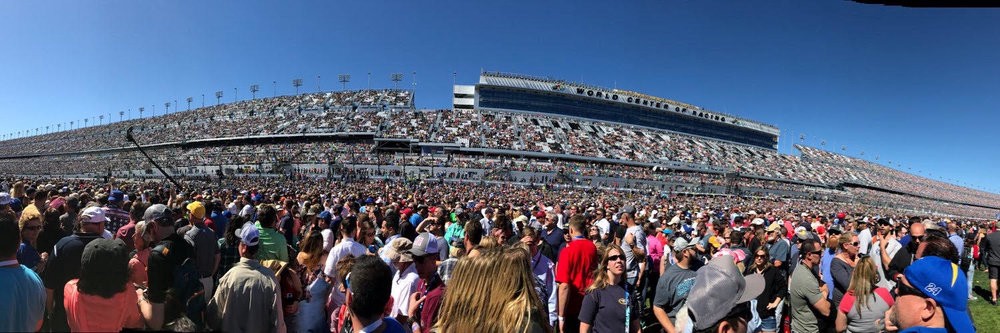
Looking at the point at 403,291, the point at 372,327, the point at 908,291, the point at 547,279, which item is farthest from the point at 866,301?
the point at 372,327

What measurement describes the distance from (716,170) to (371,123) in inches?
2119

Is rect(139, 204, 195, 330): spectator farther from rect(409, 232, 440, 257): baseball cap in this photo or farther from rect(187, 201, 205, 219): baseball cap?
rect(409, 232, 440, 257): baseball cap

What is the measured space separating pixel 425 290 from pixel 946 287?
10.4 ft

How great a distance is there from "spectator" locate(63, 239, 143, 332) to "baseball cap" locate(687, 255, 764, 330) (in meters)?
3.27

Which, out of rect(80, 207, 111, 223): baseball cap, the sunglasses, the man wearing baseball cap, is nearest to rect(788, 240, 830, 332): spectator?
the sunglasses

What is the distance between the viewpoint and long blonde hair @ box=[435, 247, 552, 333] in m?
2.09

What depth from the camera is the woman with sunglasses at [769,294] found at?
512cm

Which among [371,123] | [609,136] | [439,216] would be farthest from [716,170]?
[439,216]

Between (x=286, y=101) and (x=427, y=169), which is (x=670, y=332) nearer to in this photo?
(x=427, y=169)

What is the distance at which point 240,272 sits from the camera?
11.4 ft

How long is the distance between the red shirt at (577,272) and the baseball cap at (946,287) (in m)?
2.73

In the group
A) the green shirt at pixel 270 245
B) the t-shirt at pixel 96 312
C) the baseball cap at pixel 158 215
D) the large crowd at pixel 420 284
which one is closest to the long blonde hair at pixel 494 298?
the large crowd at pixel 420 284

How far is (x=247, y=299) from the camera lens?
339cm

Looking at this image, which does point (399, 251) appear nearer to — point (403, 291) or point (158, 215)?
point (403, 291)
